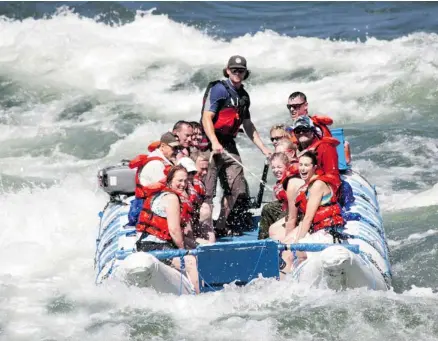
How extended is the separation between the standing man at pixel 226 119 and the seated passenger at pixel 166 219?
104 centimetres

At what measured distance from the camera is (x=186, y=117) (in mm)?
15750

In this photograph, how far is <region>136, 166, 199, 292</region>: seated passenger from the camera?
25.0 ft

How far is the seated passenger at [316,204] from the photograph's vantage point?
7801mm

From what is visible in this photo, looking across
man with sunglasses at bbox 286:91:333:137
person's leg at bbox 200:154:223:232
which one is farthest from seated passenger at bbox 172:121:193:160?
man with sunglasses at bbox 286:91:333:137

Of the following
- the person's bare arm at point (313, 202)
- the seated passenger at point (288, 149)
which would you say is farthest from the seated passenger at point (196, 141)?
the person's bare arm at point (313, 202)

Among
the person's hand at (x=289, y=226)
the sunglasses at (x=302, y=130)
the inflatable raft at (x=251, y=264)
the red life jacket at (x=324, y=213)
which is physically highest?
the sunglasses at (x=302, y=130)

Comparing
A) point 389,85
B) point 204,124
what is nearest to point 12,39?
point 389,85

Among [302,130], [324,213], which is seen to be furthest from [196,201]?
[324,213]

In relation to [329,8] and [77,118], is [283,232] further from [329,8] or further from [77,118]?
[329,8]

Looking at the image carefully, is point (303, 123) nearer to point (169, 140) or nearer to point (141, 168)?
point (169, 140)

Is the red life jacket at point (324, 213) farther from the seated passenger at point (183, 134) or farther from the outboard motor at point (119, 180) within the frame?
the outboard motor at point (119, 180)

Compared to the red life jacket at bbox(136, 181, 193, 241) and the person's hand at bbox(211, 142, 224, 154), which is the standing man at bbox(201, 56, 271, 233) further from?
the red life jacket at bbox(136, 181, 193, 241)

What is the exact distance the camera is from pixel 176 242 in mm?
7668

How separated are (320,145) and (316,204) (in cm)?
71
